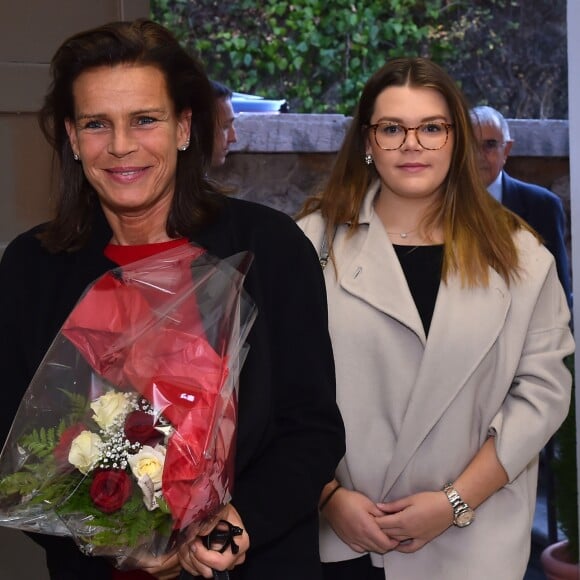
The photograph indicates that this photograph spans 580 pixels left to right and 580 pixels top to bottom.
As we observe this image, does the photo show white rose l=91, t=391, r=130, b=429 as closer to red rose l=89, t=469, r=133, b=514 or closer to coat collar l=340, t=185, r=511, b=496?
red rose l=89, t=469, r=133, b=514

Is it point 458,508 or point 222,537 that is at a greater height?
point 222,537

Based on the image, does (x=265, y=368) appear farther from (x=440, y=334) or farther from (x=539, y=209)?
(x=539, y=209)

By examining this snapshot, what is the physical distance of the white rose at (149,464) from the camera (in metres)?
1.52

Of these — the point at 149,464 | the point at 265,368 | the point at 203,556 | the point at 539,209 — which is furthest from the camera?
the point at 539,209

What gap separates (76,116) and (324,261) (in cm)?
79

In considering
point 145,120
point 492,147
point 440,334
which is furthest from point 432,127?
point 492,147

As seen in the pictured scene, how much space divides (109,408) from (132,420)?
0.04m

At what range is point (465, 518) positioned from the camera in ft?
7.87

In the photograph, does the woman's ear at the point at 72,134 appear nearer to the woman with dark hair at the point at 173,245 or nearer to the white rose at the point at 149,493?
the woman with dark hair at the point at 173,245

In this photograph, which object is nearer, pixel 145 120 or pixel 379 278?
pixel 145 120

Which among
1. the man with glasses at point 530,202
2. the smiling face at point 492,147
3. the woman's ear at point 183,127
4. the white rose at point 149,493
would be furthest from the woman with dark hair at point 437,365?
the man with glasses at point 530,202

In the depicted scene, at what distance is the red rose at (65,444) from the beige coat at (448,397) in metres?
0.96

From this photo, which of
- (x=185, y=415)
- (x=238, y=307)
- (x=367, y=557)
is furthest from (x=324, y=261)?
(x=185, y=415)

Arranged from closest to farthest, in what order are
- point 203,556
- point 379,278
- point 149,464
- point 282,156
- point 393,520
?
point 149,464
point 203,556
point 393,520
point 379,278
point 282,156
